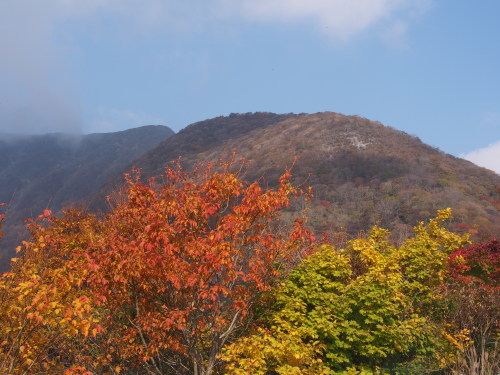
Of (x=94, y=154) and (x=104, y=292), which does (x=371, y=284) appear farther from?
(x=94, y=154)

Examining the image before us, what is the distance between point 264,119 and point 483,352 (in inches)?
3581

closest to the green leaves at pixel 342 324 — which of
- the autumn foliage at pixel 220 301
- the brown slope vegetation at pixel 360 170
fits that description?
the autumn foliage at pixel 220 301

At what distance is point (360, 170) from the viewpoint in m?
51.1

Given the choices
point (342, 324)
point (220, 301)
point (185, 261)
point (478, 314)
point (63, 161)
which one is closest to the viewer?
point (185, 261)

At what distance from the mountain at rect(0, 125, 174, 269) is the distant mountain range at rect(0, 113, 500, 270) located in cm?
64

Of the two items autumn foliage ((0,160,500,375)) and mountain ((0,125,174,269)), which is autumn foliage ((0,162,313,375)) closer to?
autumn foliage ((0,160,500,375))

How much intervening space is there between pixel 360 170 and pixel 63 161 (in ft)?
379

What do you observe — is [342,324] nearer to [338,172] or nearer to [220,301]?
[220,301]

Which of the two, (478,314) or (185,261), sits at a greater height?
(185,261)

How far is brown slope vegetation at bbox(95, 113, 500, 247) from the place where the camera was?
116ft

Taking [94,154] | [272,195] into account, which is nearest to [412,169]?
[272,195]

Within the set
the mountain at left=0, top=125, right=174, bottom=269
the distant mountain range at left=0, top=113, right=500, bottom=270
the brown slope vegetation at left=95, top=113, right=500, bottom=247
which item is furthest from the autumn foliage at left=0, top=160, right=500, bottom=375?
the mountain at left=0, top=125, right=174, bottom=269

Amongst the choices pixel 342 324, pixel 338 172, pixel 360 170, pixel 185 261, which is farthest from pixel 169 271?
pixel 360 170

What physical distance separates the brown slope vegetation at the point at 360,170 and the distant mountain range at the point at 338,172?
112 millimetres
